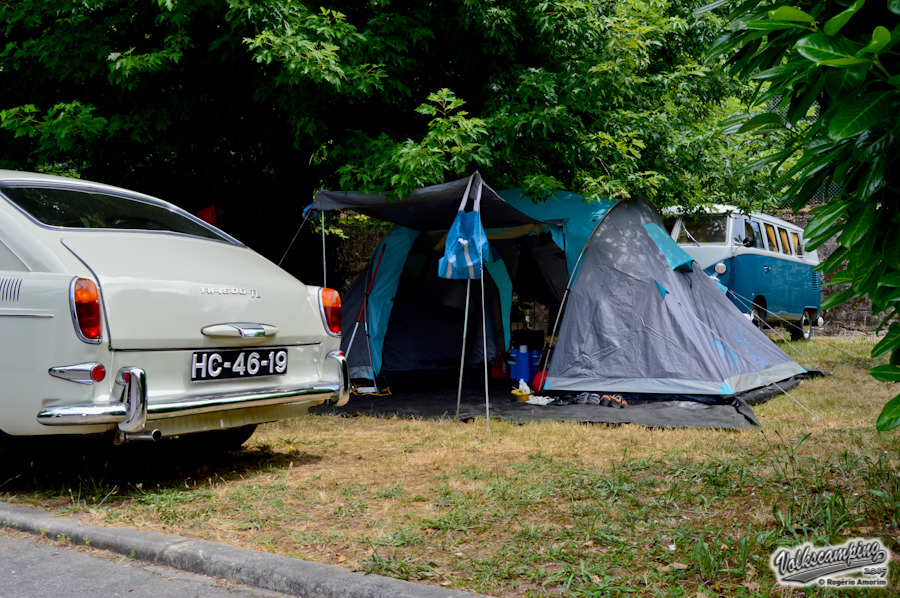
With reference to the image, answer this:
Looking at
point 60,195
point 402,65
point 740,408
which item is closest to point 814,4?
point 60,195

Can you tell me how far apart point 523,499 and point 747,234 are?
9.36m

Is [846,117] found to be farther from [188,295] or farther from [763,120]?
[188,295]


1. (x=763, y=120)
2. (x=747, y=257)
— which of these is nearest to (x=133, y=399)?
(x=763, y=120)

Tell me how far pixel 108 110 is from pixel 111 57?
3.87 ft

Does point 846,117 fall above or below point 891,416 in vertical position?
above

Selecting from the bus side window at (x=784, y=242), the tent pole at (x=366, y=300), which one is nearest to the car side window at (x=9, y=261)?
the tent pole at (x=366, y=300)

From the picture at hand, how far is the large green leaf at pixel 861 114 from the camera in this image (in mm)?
2047

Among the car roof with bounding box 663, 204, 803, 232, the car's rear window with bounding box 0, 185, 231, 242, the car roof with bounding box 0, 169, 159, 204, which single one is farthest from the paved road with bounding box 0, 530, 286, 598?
the car roof with bounding box 663, 204, 803, 232

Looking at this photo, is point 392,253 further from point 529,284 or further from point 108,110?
point 108,110

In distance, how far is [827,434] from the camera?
5.61 metres

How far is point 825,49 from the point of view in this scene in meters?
2.01

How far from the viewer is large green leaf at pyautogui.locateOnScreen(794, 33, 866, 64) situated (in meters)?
1.98

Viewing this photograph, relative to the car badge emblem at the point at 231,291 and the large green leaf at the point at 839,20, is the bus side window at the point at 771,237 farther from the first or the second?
the large green leaf at the point at 839,20

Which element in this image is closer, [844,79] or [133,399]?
[844,79]
